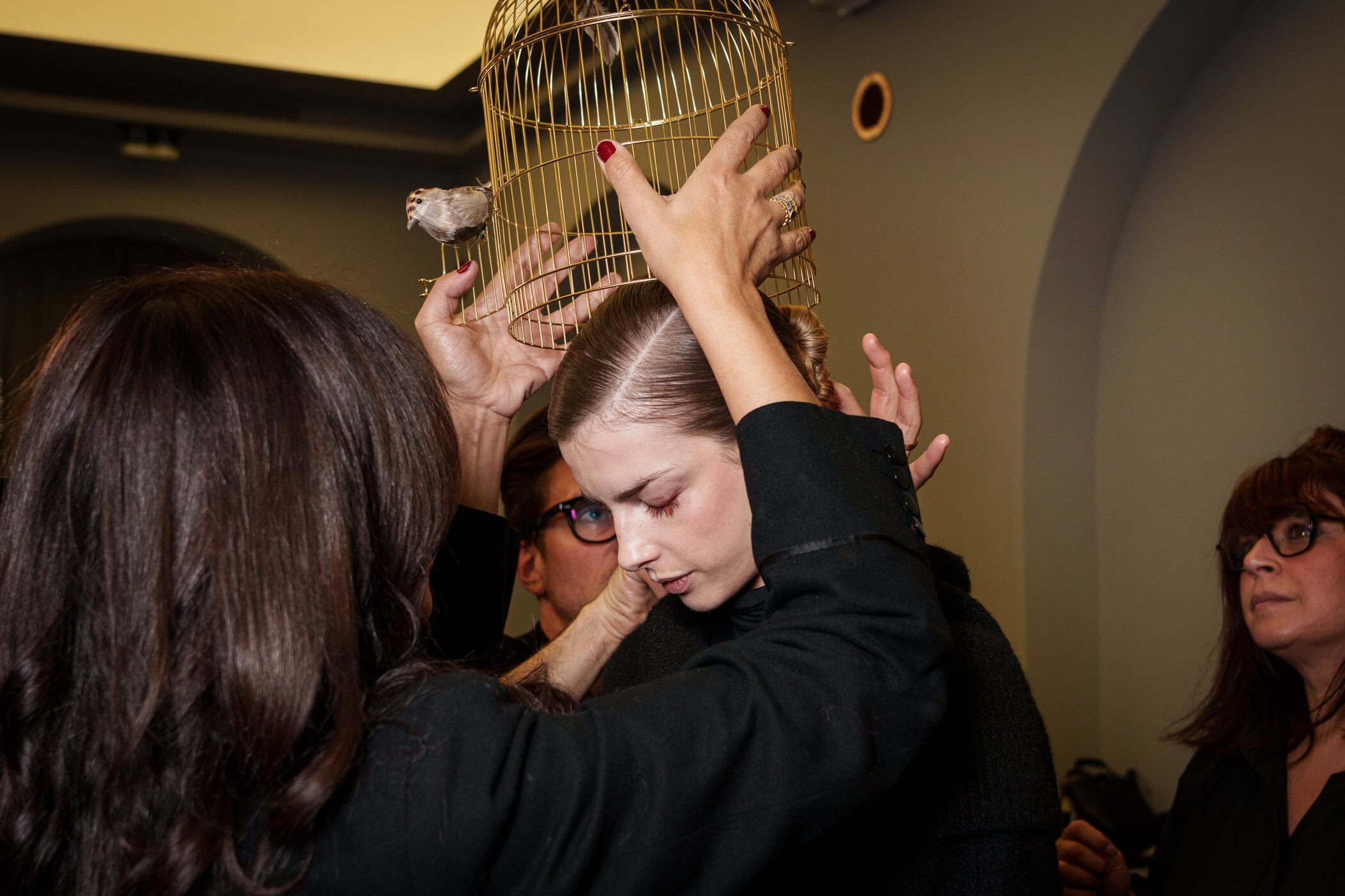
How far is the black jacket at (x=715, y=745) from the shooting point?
692 mm

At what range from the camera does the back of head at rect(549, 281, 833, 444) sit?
1175 millimetres

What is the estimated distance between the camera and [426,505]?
2.70ft

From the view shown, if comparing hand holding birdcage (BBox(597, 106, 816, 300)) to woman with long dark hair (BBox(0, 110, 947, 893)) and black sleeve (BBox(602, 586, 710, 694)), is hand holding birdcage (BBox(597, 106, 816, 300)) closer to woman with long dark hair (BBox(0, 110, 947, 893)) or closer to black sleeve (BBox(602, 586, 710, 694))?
woman with long dark hair (BBox(0, 110, 947, 893))

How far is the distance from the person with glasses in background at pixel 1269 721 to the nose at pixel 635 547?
88 centimetres

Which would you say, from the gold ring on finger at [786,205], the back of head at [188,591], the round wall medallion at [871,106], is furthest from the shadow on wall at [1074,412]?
the back of head at [188,591]

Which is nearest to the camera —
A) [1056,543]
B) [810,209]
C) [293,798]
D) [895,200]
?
[293,798]

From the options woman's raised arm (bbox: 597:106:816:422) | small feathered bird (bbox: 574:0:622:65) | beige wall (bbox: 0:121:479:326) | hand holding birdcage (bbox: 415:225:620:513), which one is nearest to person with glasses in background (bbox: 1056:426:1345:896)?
hand holding birdcage (bbox: 415:225:620:513)

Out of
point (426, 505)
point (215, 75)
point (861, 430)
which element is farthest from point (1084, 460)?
point (215, 75)

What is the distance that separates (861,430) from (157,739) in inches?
20.8

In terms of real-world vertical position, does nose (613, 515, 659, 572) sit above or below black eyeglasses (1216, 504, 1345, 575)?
above

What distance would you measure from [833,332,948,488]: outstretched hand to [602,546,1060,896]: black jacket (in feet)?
0.84

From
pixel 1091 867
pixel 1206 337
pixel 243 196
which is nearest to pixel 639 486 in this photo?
pixel 1091 867

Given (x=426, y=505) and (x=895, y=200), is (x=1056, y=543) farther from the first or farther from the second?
(x=426, y=505)

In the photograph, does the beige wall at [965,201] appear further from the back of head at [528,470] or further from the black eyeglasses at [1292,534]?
the back of head at [528,470]
